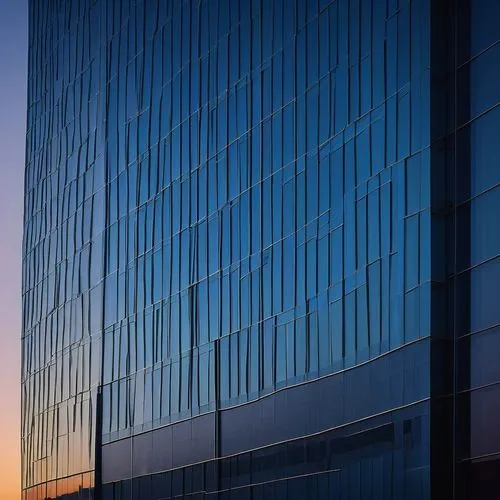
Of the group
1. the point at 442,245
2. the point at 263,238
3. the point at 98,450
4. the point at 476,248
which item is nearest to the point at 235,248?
the point at 263,238

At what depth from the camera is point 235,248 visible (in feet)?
177

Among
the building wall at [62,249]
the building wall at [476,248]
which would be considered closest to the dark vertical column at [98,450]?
the building wall at [62,249]

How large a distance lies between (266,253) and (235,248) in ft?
10.2

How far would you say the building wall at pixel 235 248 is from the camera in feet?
133

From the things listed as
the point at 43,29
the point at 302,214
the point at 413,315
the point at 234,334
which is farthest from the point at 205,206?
the point at 43,29

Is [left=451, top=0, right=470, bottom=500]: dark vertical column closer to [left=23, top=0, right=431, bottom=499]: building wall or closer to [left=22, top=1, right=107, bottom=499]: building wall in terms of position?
[left=23, top=0, right=431, bottom=499]: building wall

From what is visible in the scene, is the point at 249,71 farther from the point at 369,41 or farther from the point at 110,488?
the point at 110,488

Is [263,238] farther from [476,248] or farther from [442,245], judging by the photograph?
[476,248]

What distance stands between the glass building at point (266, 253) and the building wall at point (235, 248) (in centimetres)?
12

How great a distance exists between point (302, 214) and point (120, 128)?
2099 centimetres

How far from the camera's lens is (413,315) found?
126 ft

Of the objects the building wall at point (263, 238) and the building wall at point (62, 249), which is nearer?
the building wall at point (263, 238)

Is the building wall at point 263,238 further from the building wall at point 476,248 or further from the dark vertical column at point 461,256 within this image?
the building wall at point 476,248

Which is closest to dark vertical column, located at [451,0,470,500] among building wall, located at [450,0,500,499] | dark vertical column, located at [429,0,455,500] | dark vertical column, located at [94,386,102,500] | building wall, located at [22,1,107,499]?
building wall, located at [450,0,500,499]
